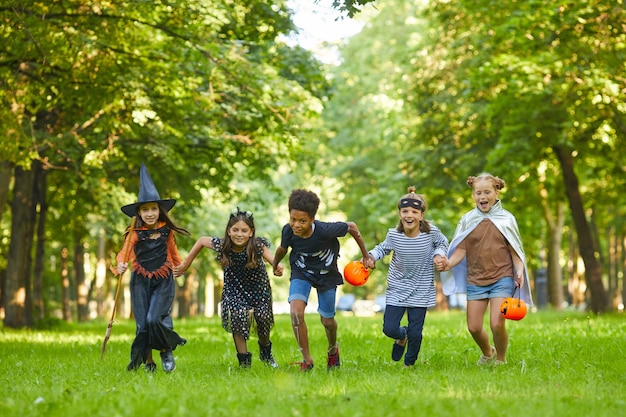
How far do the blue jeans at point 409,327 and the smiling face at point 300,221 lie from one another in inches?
48.9

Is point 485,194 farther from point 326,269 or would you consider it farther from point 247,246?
point 247,246

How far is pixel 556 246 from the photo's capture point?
34.2m

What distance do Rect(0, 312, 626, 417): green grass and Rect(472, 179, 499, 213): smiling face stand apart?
5.51 feet

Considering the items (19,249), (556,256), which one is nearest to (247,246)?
(19,249)

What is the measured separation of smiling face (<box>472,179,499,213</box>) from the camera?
10.2 metres

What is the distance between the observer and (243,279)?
10492 millimetres

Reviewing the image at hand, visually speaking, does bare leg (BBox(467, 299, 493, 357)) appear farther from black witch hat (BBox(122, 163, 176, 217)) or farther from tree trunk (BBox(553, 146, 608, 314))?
tree trunk (BBox(553, 146, 608, 314))

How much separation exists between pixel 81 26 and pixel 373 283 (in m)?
46.7

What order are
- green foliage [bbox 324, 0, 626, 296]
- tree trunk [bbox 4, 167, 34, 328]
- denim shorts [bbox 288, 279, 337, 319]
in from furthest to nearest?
tree trunk [bbox 4, 167, 34, 328]
green foliage [bbox 324, 0, 626, 296]
denim shorts [bbox 288, 279, 337, 319]

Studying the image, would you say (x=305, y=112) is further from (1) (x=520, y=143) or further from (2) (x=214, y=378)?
(2) (x=214, y=378)

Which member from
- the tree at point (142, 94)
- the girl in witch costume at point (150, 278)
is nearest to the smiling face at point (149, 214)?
the girl in witch costume at point (150, 278)

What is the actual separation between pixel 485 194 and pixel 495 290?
Answer: 39.9 inches

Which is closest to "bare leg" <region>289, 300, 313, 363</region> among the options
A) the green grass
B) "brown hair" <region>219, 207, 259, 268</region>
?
the green grass

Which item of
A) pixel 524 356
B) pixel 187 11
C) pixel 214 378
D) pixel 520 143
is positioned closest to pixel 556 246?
pixel 520 143
